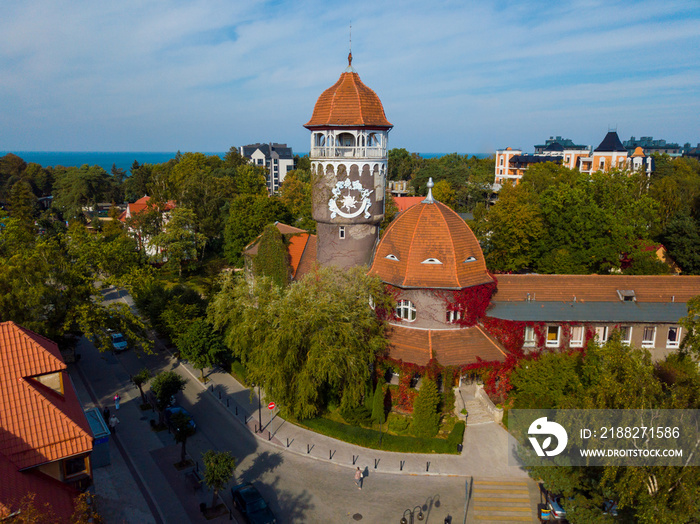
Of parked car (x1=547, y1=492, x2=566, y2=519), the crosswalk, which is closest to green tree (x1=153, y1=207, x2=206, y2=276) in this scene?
the crosswalk

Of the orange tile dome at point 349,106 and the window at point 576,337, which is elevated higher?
the orange tile dome at point 349,106

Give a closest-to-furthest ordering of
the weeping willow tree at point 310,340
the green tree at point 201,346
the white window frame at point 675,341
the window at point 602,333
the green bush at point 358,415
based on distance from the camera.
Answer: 1. the weeping willow tree at point 310,340
2. the green bush at point 358,415
3. the window at point 602,333
4. the white window frame at point 675,341
5. the green tree at point 201,346

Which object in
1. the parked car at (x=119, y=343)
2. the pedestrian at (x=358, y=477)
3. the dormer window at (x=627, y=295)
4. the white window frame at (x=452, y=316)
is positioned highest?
the dormer window at (x=627, y=295)

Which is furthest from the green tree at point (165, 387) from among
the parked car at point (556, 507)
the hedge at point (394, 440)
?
the parked car at point (556, 507)

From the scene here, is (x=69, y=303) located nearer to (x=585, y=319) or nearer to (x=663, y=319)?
(x=585, y=319)

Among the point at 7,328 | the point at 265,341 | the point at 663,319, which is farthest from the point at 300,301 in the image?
the point at 663,319

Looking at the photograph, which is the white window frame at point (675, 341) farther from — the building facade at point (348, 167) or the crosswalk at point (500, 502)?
the building facade at point (348, 167)

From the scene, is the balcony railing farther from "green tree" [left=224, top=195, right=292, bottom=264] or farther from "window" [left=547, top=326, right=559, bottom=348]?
"green tree" [left=224, top=195, right=292, bottom=264]

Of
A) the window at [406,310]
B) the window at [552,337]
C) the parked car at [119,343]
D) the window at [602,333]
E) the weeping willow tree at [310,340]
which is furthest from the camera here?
the parked car at [119,343]
